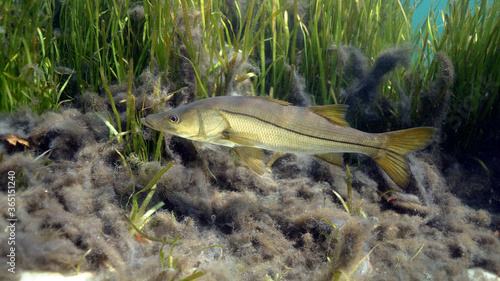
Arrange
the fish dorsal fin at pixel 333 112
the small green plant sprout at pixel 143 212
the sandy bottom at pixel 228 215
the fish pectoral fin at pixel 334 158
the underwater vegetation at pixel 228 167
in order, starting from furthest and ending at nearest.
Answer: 1. the fish pectoral fin at pixel 334 158
2. the fish dorsal fin at pixel 333 112
3. the small green plant sprout at pixel 143 212
4. the underwater vegetation at pixel 228 167
5. the sandy bottom at pixel 228 215

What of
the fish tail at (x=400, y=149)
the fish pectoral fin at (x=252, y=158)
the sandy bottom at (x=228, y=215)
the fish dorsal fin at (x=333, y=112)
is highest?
the fish dorsal fin at (x=333, y=112)

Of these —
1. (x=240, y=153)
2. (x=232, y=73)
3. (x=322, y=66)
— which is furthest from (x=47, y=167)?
(x=322, y=66)

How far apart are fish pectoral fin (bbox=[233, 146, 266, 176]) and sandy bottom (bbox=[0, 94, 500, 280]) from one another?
0.56m

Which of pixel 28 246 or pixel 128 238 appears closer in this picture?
pixel 28 246

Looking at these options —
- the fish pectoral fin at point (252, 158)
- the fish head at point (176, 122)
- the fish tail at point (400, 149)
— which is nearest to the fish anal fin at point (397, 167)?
the fish tail at point (400, 149)

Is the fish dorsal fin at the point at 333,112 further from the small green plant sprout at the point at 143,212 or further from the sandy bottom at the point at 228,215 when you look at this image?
the small green plant sprout at the point at 143,212

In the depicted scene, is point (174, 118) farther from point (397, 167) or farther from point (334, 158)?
point (397, 167)

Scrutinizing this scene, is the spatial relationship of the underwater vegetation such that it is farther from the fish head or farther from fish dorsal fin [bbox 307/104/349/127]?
fish dorsal fin [bbox 307/104/349/127]

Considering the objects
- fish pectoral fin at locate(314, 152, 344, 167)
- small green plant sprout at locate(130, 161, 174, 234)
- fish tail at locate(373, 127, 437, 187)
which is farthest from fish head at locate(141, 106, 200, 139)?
fish tail at locate(373, 127, 437, 187)

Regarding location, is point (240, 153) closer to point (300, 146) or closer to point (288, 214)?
point (300, 146)

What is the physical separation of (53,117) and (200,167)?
5.79 feet

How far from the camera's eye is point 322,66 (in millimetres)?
4457

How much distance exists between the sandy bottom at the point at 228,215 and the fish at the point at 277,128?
72 centimetres

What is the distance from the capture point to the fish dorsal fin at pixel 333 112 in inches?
108
